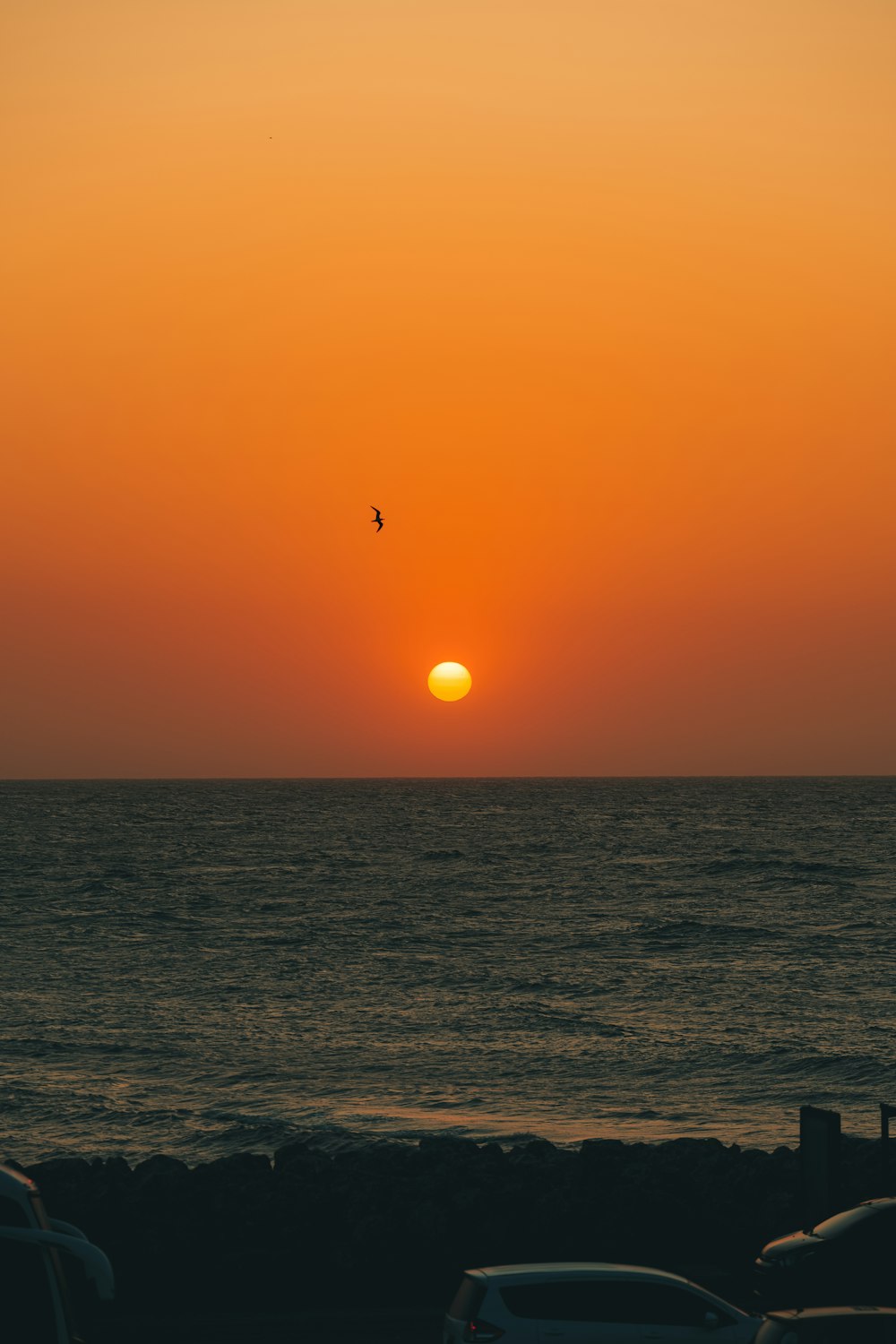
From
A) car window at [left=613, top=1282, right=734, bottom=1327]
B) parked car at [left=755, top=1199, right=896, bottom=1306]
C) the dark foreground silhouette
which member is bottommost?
the dark foreground silhouette

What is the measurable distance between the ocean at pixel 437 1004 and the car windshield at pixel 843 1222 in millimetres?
14585

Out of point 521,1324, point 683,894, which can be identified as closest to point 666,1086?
point 521,1324

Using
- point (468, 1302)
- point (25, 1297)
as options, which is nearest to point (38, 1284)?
point (25, 1297)

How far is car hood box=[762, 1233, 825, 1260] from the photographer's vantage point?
16.1m

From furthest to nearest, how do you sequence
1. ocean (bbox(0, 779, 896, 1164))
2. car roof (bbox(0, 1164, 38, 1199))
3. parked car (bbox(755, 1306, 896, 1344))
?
ocean (bbox(0, 779, 896, 1164))
car roof (bbox(0, 1164, 38, 1199))
parked car (bbox(755, 1306, 896, 1344))

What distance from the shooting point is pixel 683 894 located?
9419cm

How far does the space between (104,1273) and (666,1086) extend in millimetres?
27362

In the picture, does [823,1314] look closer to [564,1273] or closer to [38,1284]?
[564,1273]

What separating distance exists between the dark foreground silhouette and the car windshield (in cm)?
272

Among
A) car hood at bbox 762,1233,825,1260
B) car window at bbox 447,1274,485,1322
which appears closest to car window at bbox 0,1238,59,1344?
car window at bbox 447,1274,485,1322

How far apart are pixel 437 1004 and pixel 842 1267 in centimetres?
3576

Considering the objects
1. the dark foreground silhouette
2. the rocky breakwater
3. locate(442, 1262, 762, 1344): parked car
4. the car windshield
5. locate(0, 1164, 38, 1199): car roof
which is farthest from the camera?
the rocky breakwater

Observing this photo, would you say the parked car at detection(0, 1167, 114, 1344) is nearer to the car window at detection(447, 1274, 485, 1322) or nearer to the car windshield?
the car window at detection(447, 1274, 485, 1322)

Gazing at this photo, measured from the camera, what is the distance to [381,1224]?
2053 centimetres
